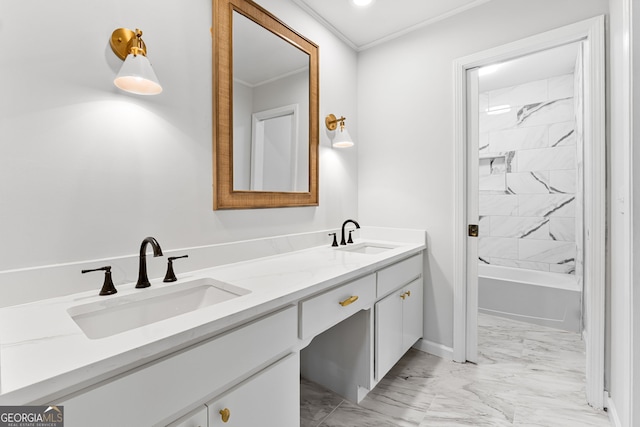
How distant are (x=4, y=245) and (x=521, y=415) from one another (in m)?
2.34

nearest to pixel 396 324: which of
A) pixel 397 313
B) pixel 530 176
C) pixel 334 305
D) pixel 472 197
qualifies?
pixel 397 313

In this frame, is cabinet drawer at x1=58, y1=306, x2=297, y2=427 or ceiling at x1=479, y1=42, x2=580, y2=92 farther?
ceiling at x1=479, y1=42, x2=580, y2=92

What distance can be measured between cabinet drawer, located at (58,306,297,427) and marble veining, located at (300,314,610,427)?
0.85 meters

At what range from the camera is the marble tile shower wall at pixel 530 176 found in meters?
3.14

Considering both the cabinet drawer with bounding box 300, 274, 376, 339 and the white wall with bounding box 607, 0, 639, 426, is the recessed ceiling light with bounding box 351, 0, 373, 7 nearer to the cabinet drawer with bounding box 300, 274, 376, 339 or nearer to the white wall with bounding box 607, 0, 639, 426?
the white wall with bounding box 607, 0, 639, 426

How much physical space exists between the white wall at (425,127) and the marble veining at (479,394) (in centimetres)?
29

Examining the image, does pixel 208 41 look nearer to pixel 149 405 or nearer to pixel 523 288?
pixel 149 405

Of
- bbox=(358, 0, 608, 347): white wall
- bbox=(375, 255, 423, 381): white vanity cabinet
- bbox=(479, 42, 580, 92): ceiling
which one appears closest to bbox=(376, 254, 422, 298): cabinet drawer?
bbox=(375, 255, 423, 381): white vanity cabinet

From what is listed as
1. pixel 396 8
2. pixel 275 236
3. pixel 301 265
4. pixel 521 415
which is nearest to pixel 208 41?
pixel 275 236

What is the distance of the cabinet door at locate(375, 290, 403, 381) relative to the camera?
1640 millimetres

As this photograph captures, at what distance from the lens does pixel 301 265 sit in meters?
1.51

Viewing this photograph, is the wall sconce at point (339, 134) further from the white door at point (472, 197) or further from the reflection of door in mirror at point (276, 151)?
the white door at point (472, 197)

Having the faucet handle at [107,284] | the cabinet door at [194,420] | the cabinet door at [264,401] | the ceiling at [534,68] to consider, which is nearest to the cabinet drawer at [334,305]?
the cabinet door at [264,401]

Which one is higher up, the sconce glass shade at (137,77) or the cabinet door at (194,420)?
the sconce glass shade at (137,77)
